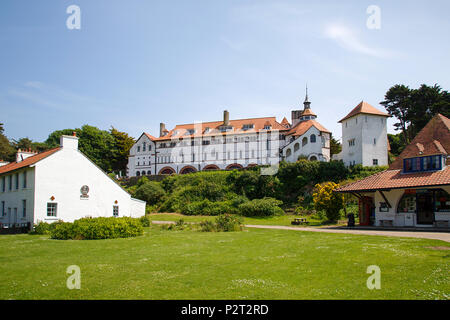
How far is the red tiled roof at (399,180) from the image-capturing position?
74.9 ft

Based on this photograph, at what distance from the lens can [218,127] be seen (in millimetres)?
70750

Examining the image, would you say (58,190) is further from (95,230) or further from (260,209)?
(260,209)

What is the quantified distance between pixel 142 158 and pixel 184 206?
105 feet

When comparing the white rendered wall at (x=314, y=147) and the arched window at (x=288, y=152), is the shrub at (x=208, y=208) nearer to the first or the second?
the white rendered wall at (x=314, y=147)

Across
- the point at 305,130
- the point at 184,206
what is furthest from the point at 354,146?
the point at 184,206

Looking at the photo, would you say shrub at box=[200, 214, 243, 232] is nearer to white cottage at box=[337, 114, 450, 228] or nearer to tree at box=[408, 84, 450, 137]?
white cottage at box=[337, 114, 450, 228]

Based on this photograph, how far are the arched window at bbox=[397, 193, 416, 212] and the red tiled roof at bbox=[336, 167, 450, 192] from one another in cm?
132

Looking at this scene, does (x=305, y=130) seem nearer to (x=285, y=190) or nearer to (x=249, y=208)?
(x=285, y=190)

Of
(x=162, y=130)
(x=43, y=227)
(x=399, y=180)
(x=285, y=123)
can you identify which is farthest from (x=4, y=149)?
(x=399, y=180)

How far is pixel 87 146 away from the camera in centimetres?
7694

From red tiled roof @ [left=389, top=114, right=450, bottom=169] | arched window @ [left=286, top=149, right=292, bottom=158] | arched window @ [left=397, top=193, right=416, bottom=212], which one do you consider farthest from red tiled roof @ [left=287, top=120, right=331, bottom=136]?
arched window @ [left=397, top=193, right=416, bottom=212]

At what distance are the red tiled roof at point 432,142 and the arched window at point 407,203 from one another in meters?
3.10

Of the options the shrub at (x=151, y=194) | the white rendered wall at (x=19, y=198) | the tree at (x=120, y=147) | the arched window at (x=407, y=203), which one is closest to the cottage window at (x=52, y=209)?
the white rendered wall at (x=19, y=198)

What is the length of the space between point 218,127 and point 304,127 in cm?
1921
